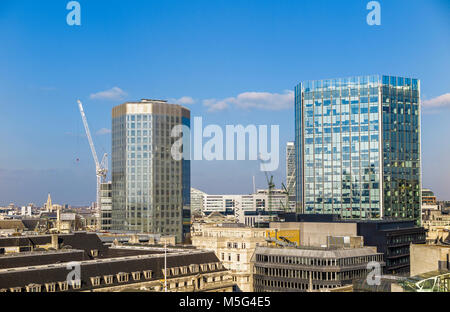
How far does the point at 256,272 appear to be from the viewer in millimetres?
123875

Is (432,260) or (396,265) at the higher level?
(432,260)

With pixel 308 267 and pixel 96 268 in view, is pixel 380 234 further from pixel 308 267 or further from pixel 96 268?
pixel 96 268

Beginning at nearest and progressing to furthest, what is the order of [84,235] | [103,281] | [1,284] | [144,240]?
1. [1,284]
2. [103,281]
3. [84,235]
4. [144,240]

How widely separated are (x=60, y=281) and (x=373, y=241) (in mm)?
84446

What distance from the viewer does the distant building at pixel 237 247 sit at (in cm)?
12531

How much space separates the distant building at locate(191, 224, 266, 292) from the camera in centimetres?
12531

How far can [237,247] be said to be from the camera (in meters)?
130

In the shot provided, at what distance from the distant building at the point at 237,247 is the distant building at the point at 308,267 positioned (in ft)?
7.53

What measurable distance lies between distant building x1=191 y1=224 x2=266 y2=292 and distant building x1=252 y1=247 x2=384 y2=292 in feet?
7.53

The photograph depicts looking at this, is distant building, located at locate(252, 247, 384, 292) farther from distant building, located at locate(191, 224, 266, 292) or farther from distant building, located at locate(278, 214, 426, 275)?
distant building, located at locate(278, 214, 426, 275)

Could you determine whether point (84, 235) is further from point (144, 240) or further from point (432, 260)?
point (432, 260)

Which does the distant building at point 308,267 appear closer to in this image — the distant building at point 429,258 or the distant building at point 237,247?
the distant building at point 237,247
